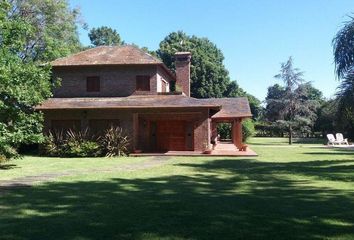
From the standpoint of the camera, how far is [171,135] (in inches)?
1193

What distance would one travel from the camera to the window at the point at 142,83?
3089cm

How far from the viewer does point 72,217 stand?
8.45 m

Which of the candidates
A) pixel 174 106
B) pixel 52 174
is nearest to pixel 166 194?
pixel 52 174

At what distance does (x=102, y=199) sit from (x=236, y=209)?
339 centimetres

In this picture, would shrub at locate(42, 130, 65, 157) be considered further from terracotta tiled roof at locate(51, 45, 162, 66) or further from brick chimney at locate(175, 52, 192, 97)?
brick chimney at locate(175, 52, 192, 97)

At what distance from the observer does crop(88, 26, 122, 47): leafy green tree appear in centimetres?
8194

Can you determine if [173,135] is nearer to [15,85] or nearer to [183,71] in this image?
[183,71]

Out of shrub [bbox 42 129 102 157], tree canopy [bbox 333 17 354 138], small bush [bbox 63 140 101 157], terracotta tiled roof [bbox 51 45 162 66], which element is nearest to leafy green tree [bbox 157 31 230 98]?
terracotta tiled roof [bbox 51 45 162 66]

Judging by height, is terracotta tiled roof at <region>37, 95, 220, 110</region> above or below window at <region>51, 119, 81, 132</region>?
above

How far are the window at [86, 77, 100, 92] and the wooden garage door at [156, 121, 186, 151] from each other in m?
5.10

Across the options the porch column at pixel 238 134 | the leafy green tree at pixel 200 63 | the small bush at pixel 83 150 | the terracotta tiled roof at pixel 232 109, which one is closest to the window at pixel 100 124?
the small bush at pixel 83 150

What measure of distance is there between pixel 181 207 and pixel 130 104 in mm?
19390

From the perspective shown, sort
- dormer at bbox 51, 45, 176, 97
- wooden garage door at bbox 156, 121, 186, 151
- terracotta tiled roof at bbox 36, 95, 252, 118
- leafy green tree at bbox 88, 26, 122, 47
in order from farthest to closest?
leafy green tree at bbox 88, 26, 122, 47 < dormer at bbox 51, 45, 176, 97 < wooden garage door at bbox 156, 121, 186, 151 < terracotta tiled roof at bbox 36, 95, 252, 118

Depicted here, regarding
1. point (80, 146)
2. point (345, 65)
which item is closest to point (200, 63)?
point (80, 146)
